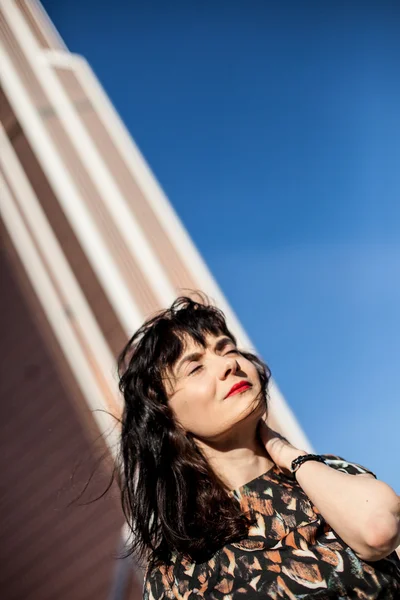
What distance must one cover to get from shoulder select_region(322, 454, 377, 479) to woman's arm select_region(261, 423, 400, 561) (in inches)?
5.1

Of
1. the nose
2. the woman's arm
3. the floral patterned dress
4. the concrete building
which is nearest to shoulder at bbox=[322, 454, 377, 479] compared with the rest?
the floral patterned dress

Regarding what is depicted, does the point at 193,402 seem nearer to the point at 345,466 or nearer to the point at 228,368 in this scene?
the point at 228,368

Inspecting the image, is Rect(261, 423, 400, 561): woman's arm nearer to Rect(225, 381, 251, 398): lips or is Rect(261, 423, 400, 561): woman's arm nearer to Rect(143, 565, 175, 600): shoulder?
Rect(225, 381, 251, 398): lips

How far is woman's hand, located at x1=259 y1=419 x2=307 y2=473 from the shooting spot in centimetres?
Result: 127

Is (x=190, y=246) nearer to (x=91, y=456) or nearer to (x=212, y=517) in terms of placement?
(x=91, y=456)

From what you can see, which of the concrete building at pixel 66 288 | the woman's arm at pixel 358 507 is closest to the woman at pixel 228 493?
the woman's arm at pixel 358 507

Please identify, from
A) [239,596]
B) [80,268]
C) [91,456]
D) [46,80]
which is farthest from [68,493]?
[46,80]

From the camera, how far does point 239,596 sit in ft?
3.75

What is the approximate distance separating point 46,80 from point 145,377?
2774 mm

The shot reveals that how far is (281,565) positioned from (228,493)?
0.61 feet

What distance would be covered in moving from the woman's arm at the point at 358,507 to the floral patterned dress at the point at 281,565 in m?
0.05

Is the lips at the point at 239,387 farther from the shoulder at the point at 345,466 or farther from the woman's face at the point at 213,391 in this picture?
the shoulder at the point at 345,466

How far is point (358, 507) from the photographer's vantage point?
3.57 feet

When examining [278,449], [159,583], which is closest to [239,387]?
[278,449]
